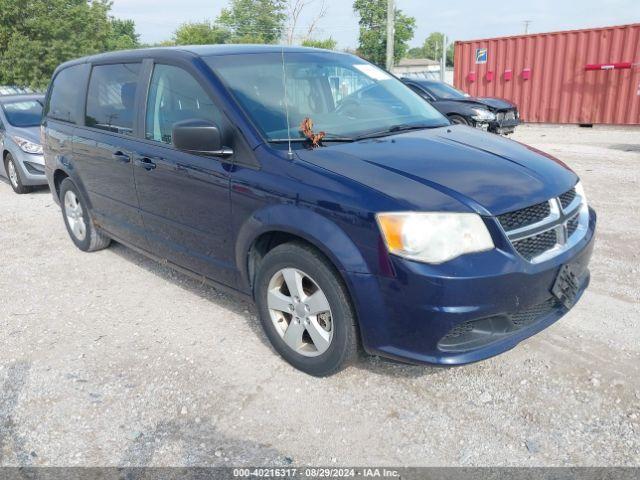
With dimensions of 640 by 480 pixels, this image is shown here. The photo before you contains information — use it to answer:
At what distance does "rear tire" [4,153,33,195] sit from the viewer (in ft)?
27.5

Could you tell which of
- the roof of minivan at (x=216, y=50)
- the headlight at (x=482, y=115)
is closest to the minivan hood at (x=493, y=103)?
the headlight at (x=482, y=115)

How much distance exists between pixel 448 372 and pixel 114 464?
178cm

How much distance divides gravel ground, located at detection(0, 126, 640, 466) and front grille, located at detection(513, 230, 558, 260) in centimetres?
76

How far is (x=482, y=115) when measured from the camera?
1121cm

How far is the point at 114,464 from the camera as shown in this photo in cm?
246

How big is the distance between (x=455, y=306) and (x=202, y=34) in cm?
5210

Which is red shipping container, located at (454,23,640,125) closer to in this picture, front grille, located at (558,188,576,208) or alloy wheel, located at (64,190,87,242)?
front grille, located at (558,188,576,208)

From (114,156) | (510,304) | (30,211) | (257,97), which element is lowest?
(30,211)

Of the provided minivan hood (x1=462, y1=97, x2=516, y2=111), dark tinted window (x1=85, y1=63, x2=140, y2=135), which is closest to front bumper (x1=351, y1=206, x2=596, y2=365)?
dark tinted window (x1=85, y1=63, x2=140, y2=135)

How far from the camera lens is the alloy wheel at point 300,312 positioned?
2.84 metres

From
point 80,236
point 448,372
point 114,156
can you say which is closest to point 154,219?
point 114,156

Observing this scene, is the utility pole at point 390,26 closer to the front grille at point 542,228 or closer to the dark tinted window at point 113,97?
the dark tinted window at point 113,97

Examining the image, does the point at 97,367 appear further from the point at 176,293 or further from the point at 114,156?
the point at 114,156

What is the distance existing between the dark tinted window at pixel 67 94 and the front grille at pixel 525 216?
155 inches
